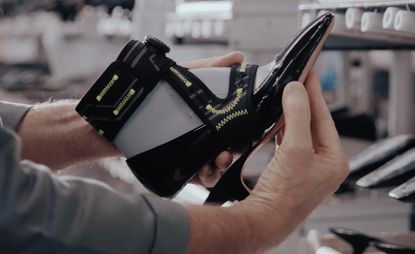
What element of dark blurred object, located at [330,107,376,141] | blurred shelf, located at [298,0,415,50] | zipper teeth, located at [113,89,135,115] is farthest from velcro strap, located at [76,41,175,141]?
dark blurred object, located at [330,107,376,141]

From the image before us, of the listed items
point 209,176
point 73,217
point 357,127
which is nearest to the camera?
point 73,217

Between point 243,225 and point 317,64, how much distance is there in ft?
5.39

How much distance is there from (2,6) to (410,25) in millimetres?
4172

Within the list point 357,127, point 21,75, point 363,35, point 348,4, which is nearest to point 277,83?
point 348,4

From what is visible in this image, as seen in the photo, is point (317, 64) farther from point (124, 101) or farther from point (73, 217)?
point (73, 217)

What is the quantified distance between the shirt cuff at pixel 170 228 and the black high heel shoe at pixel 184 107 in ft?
0.96

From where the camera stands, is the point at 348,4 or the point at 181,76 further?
the point at 348,4

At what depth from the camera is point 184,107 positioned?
51.7 inches

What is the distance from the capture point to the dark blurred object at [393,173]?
1.54 meters

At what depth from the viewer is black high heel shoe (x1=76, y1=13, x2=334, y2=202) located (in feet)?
4.15

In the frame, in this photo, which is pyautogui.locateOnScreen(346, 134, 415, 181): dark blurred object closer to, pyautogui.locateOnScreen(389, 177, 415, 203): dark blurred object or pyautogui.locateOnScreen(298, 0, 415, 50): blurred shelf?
pyautogui.locateOnScreen(298, 0, 415, 50): blurred shelf

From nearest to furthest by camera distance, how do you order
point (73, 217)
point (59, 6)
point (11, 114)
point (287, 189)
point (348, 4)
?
1. point (73, 217)
2. point (287, 189)
3. point (11, 114)
4. point (348, 4)
5. point (59, 6)

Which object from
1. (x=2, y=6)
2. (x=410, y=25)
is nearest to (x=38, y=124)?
(x=410, y=25)

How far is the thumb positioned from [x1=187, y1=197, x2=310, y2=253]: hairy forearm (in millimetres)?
84
